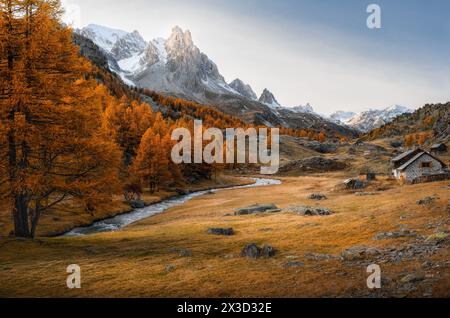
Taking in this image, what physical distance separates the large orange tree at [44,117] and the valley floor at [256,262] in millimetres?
4185

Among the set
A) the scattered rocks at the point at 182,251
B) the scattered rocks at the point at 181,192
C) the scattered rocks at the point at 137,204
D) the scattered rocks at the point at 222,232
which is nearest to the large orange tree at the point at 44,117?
the scattered rocks at the point at 182,251

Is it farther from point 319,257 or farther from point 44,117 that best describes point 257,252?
point 44,117

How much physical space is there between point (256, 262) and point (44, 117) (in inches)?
675

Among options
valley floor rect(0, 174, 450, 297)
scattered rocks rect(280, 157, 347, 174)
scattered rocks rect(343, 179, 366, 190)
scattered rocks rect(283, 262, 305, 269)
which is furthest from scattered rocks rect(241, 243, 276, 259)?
scattered rocks rect(280, 157, 347, 174)

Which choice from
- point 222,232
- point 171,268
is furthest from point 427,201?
point 171,268

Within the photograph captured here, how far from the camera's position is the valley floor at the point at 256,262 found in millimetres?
14295

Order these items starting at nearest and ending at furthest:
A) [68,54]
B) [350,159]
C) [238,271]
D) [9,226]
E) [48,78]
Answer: [238,271]
[48,78]
[68,54]
[9,226]
[350,159]

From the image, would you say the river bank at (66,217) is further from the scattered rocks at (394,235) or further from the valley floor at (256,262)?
the scattered rocks at (394,235)

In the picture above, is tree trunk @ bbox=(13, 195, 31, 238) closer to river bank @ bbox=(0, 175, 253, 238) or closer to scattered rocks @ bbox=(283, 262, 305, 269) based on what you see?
river bank @ bbox=(0, 175, 253, 238)

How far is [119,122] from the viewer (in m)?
91.6

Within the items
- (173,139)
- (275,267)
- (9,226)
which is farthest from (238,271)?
(173,139)

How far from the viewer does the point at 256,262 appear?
18641mm
